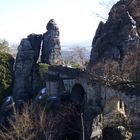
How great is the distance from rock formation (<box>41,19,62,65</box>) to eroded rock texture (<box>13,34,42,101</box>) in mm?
1153

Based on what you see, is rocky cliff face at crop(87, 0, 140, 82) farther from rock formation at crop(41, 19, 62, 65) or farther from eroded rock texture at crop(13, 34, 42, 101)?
eroded rock texture at crop(13, 34, 42, 101)

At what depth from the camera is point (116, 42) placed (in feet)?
140

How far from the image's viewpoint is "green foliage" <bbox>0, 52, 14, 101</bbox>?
4844 cm

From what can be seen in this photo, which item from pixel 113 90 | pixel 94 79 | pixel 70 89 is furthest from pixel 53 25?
pixel 113 90

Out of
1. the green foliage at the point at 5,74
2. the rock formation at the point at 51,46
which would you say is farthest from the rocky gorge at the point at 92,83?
the green foliage at the point at 5,74

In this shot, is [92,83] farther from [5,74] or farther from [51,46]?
[5,74]

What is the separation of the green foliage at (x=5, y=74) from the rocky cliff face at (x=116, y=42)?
10163 millimetres

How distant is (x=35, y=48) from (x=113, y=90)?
19.5 meters

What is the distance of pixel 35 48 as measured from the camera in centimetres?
5041

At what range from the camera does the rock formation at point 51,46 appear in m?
49.1

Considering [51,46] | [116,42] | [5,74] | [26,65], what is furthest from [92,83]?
[5,74]

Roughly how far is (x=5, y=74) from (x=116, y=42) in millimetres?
13622

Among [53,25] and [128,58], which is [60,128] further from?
[53,25]

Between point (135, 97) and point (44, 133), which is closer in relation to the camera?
point (135, 97)
